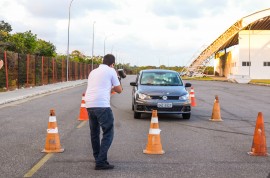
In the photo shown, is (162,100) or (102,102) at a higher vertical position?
(102,102)

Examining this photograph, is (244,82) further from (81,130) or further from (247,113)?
(81,130)

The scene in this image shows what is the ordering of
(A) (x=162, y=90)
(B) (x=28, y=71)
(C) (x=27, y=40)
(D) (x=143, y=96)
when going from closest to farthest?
(D) (x=143, y=96), (A) (x=162, y=90), (B) (x=28, y=71), (C) (x=27, y=40)

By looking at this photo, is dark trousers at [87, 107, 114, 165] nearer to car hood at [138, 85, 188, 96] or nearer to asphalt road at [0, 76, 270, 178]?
asphalt road at [0, 76, 270, 178]

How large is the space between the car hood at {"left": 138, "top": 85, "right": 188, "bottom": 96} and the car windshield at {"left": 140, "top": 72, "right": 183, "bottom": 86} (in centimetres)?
60

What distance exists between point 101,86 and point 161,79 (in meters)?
8.37

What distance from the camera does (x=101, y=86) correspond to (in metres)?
7.38

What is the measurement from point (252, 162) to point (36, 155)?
3.68 m

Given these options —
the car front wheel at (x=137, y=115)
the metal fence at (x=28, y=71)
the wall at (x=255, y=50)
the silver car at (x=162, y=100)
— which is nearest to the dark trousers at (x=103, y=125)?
the silver car at (x=162, y=100)

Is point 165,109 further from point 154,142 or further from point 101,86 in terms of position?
point 101,86

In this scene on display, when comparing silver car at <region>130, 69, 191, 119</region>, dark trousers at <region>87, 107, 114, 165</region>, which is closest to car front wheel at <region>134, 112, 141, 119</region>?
silver car at <region>130, 69, 191, 119</region>

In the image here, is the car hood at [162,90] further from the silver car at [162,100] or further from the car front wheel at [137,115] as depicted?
the car front wheel at [137,115]

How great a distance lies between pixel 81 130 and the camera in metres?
11.8

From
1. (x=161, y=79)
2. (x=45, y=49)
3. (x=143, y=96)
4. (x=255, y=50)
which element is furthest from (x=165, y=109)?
(x=255, y=50)

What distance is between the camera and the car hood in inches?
557
